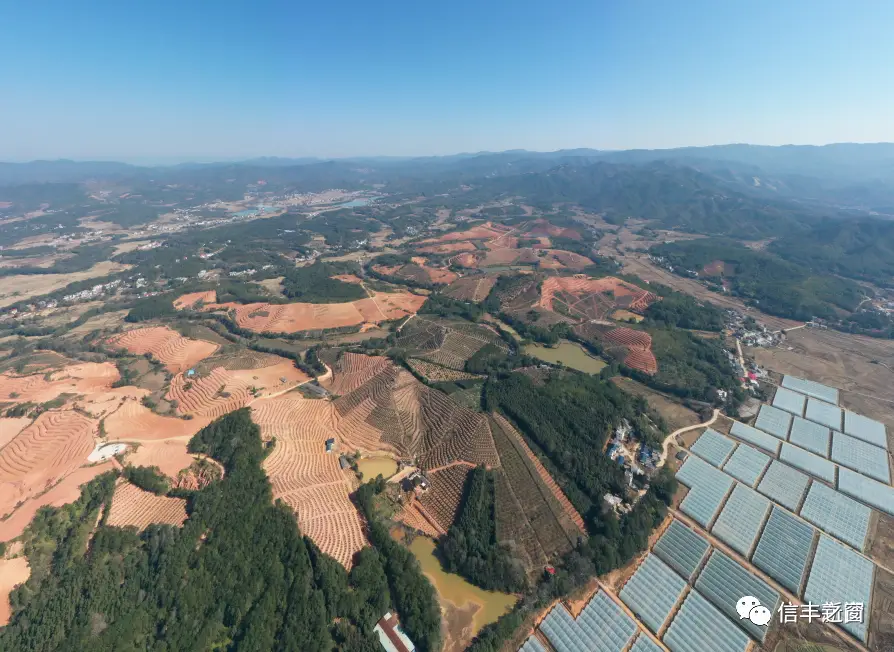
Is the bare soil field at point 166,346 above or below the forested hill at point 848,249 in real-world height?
below

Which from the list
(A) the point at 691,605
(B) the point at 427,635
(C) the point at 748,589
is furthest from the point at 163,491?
(C) the point at 748,589

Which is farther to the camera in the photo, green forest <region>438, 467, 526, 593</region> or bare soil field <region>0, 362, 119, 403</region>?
bare soil field <region>0, 362, 119, 403</region>

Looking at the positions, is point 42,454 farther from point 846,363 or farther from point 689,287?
point 689,287

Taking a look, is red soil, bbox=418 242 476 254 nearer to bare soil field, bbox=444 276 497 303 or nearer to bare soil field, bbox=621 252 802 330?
bare soil field, bbox=444 276 497 303

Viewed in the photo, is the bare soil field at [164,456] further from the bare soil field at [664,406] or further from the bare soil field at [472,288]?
the bare soil field at [472,288]

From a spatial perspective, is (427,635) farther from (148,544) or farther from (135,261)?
(135,261)

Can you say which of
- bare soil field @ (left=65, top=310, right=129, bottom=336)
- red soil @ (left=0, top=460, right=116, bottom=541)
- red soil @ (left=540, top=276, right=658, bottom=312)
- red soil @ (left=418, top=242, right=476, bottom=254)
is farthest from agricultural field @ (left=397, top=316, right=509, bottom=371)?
bare soil field @ (left=65, top=310, right=129, bottom=336)

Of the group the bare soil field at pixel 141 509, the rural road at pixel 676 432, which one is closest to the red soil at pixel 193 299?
the bare soil field at pixel 141 509
